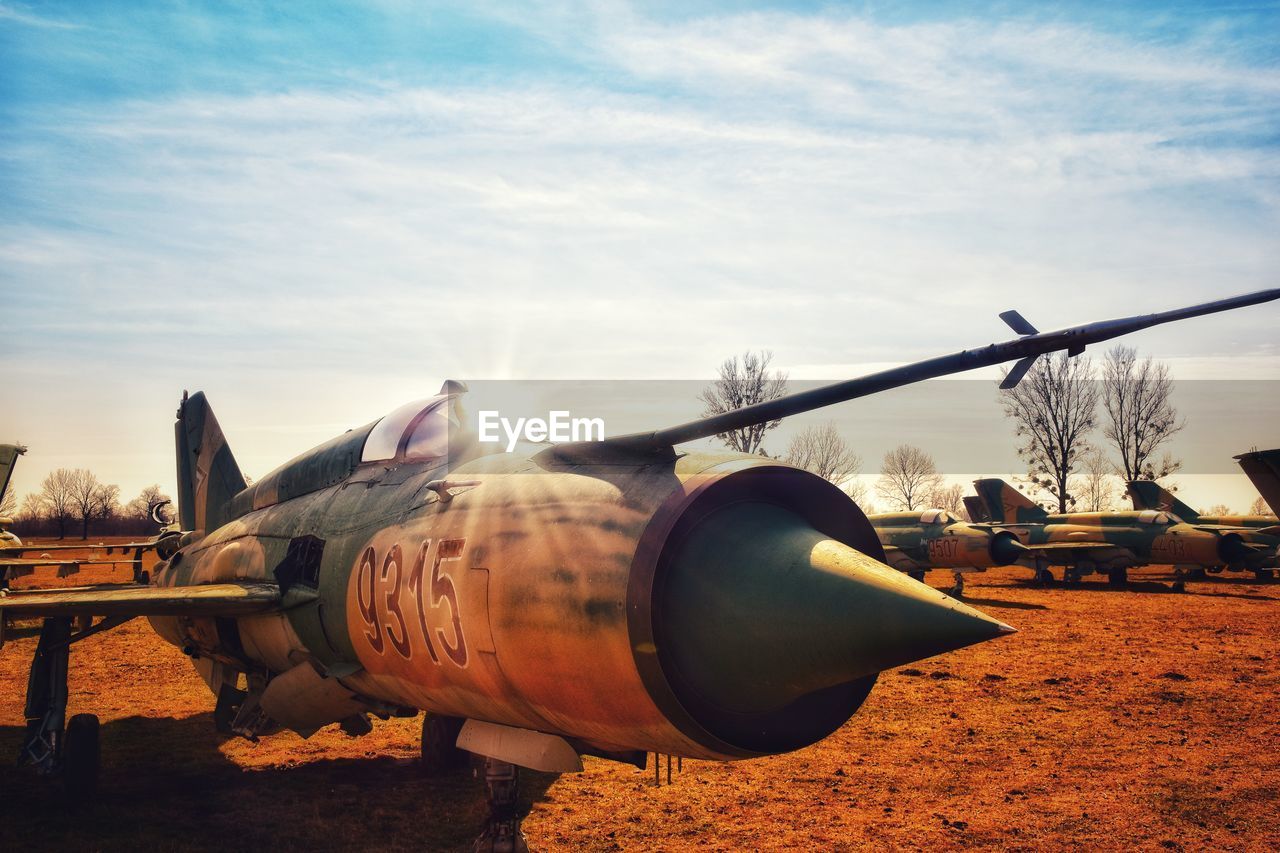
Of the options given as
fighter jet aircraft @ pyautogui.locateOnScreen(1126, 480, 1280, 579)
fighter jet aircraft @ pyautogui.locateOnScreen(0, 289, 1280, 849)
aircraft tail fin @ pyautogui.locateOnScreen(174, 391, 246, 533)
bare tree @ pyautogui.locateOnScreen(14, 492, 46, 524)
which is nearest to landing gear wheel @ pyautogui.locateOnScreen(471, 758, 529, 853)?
fighter jet aircraft @ pyautogui.locateOnScreen(0, 289, 1280, 849)

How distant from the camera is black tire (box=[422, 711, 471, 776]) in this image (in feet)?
31.2

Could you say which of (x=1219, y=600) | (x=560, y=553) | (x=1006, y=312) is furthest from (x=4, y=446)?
(x=1219, y=600)

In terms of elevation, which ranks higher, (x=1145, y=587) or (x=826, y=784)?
(x=826, y=784)

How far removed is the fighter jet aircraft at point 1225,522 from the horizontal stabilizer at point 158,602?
107ft

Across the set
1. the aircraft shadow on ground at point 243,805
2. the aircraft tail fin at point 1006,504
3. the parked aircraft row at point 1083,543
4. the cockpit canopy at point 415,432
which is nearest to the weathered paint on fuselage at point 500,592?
the cockpit canopy at point 415,432

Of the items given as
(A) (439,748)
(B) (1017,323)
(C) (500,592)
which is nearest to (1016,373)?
(B) (1017,323)

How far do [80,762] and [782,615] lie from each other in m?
7.99

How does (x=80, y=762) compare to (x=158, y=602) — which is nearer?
(x=158, y=602)

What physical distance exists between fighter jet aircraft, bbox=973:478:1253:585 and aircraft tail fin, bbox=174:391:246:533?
1134 inches

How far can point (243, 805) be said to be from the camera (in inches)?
329

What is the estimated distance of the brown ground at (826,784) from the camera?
742cm

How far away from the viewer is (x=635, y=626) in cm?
388

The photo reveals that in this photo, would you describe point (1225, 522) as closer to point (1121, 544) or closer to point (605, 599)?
point (1121, 544)

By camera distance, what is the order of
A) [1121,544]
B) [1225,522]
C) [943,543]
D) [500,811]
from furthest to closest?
1. [1225,522]
2. [1121,544]
3. [943,543]
4. [500,811]
